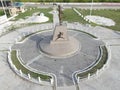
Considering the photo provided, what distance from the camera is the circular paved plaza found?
23.5 m

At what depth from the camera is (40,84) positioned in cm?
2183

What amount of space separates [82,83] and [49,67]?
5.63 meters

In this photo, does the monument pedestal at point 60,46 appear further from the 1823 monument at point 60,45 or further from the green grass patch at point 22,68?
the green grass patch at point 22,68

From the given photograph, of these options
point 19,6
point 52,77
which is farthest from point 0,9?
point 52,77

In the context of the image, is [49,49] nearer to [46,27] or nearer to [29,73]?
[29,73]

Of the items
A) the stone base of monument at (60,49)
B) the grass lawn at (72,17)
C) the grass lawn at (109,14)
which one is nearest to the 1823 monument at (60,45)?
the stone base of monument at (60,49)

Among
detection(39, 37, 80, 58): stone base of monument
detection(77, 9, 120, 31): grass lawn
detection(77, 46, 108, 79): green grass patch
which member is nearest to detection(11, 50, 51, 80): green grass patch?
detection(39, 37, 80, 58): stone base of monument

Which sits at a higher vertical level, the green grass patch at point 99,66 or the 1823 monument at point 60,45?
the 1823 monument at point 60,45

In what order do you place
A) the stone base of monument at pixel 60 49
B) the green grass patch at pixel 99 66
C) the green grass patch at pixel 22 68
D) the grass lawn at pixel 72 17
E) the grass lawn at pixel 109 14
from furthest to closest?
the grass lawn at pixel 72 17, the grass lawn at pixel 109 14, the stone base of monument at pixel 60 49, the green grass patch at pixel 99 66, the green grass patch at pixel 22 68

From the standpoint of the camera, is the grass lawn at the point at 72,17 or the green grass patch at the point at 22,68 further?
the grass lawn at the point at 72,17

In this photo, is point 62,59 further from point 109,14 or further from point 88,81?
point 109,14

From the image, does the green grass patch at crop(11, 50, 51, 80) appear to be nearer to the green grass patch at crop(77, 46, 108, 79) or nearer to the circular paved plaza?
the circular paved plaza

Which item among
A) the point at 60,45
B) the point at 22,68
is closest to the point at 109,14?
the point at 60,45

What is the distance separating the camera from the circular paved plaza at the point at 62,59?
2350 cm
